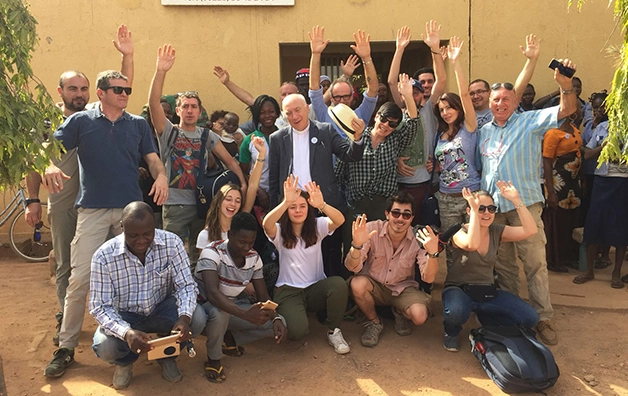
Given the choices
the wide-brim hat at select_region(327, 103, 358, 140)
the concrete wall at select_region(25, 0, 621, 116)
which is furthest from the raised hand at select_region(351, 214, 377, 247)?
the concrete wall at select_region(25, 0, 621, 116)

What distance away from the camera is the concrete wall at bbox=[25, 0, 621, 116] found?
6.98m

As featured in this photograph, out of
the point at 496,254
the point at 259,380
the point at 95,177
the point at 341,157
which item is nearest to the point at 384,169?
the point at 341,157

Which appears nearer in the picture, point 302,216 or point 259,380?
point 259,380

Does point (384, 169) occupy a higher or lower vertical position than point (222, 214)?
higher

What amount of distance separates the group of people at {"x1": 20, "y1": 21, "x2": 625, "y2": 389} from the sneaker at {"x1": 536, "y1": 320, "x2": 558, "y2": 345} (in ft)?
0.05

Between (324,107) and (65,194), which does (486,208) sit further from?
(65,194)

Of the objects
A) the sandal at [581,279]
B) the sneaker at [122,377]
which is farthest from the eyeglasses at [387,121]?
the sandal at [581,279]

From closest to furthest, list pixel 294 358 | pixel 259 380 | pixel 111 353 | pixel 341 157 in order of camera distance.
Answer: pixel 111 353 → pixel 259 380 → pixel 294 358 → pixel 341 157

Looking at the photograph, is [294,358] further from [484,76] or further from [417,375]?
[484,76]

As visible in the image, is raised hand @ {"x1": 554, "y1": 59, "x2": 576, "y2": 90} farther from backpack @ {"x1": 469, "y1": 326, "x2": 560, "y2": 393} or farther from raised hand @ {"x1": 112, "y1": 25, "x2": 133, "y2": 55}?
raised hand @ {"x1": 112, "y1": 25, "x2": 133, "y2": 55}

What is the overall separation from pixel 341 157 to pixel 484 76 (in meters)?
3.80

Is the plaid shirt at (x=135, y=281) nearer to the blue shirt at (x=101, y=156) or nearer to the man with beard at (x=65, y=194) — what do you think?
the blue shirt at (x=101, y=156)

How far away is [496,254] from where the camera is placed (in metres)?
4.32

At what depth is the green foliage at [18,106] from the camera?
9.56 feet
